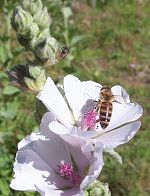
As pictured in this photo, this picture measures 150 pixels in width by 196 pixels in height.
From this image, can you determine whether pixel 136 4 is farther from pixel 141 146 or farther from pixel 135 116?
pixel 135 116

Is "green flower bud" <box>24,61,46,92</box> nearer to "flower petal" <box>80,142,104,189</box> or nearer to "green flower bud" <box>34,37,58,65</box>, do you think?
"green flower bud" <box>34,37,58,65</box>

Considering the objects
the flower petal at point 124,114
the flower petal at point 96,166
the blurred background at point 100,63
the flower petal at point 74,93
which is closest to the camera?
the flower petal at point 96,166

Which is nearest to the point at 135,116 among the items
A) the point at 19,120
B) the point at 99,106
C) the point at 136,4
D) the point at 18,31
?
the point at 99,106

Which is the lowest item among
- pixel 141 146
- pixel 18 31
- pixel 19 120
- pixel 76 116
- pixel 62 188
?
pixel 141 146

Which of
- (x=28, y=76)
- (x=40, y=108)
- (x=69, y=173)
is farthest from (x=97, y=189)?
(x=28, y=76)

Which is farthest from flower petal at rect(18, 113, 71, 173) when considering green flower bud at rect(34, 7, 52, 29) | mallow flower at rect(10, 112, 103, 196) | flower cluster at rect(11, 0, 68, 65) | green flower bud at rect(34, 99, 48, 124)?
green flower bud at rect(34, 7, 52, 29)

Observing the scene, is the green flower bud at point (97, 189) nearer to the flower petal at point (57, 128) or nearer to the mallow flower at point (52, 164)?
the mallow flower at point (52, 164)

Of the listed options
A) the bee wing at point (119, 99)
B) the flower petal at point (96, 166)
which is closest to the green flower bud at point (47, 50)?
the bee wing at point (119, 99)
